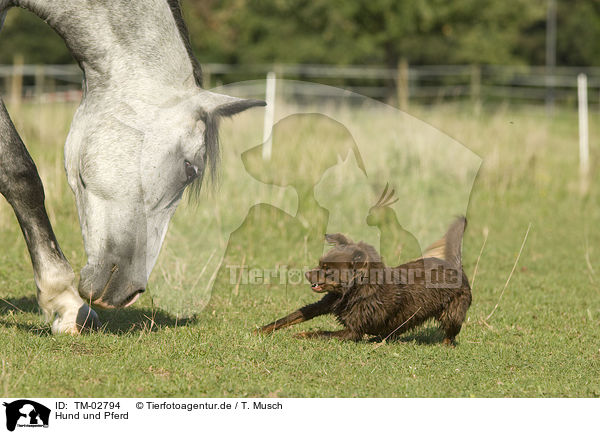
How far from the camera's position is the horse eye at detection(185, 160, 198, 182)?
3.54 meters

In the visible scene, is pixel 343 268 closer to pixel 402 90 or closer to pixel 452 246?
pixel 452 246

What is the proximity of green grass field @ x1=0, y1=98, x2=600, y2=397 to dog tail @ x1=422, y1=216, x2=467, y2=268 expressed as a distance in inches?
21.8

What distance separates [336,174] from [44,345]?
4.93 meters

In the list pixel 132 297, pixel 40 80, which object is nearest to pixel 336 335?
pixel 132 297

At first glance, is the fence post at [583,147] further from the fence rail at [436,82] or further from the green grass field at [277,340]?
the fence rail at [436,82]

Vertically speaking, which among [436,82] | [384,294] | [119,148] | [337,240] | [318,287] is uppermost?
[436,82]

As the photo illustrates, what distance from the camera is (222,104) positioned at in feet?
11.5

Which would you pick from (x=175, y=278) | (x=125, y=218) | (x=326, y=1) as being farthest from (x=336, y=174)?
(x=326, y=1)

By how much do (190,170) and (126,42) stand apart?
2.94 feet

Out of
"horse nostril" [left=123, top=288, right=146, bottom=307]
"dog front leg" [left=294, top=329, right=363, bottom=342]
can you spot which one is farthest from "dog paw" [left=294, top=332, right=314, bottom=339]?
"horse nostril" [left=123, top=288, right=146, bottom=307]

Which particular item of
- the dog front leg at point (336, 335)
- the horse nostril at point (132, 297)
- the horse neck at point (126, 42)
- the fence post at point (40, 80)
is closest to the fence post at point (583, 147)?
the dog front leg at point (336, 335)

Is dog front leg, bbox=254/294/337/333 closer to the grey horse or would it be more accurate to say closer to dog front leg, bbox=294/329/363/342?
dog front leg, bbox=294/329/363/342

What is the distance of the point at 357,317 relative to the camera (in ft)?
13.7
